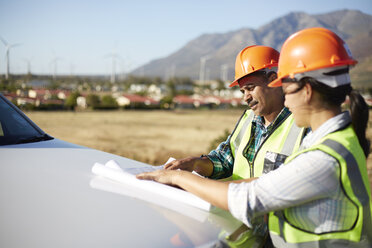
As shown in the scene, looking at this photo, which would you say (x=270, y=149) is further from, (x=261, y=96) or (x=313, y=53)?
(x=313, y=53)

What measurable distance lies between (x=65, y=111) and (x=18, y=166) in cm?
4809

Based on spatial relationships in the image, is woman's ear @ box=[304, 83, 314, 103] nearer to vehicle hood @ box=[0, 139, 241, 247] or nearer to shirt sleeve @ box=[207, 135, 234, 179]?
vehicle hood @ box=[0, 139, 241, 247]

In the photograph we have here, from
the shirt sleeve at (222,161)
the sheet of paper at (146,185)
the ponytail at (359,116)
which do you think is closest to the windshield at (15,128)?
the sheet of paper at (146,185)

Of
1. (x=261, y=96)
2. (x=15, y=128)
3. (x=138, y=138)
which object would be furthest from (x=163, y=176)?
(x=138, y=138)

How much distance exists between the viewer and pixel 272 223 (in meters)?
1.43

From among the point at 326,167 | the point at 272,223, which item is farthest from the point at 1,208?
the point at 326,167

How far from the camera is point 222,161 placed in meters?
2.47

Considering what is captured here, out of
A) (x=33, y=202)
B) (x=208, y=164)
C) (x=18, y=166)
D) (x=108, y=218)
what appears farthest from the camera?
(x=208, y=164)

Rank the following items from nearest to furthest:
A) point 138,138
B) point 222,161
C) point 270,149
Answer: point 270,149 < point 222,161 < point 138,138

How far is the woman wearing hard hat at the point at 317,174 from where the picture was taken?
1239 millimetres

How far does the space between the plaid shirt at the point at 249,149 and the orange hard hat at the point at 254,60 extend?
0.32m

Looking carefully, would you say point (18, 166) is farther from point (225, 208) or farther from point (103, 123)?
point (103, 123)

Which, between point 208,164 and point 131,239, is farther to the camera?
point 208,164

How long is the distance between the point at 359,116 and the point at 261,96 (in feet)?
3.31
